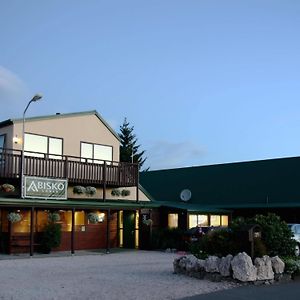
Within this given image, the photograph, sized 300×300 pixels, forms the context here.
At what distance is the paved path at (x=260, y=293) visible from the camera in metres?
11.6

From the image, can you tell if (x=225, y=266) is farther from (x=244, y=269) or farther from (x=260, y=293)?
(x=260, y=293)

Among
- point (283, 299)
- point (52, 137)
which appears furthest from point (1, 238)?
point (283, 299)

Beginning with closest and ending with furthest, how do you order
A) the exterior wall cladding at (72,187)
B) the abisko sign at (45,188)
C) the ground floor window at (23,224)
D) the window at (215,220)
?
1. the abisko sign at (45,188)
2. the exterior wall cladding at (72,187)
3. the ground floor window at (23,224)
4. the window at (215,220)

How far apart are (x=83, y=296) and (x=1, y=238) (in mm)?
13902

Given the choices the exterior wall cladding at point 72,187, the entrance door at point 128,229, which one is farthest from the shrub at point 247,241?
the entrance door at point 128,229

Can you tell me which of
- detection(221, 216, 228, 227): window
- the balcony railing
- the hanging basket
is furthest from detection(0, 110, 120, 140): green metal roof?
detection(221, 216, 228, 227): window

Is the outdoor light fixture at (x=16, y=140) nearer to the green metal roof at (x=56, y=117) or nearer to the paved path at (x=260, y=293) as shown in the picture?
the green metal roof at (x=56, y=117)

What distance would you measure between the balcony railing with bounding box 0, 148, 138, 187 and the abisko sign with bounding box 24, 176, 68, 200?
1.64 ft

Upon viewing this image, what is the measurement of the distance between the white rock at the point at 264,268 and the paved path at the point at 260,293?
359mm

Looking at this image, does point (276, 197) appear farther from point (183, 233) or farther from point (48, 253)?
point (48, 253)

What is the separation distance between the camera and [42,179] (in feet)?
79.8

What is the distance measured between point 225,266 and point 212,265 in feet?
1.25

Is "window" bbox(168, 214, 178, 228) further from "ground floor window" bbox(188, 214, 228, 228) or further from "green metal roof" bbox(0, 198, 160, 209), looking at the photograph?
"green metal roof" bbox(0, 198, 160, 209)

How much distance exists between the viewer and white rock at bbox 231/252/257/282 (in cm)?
1366
